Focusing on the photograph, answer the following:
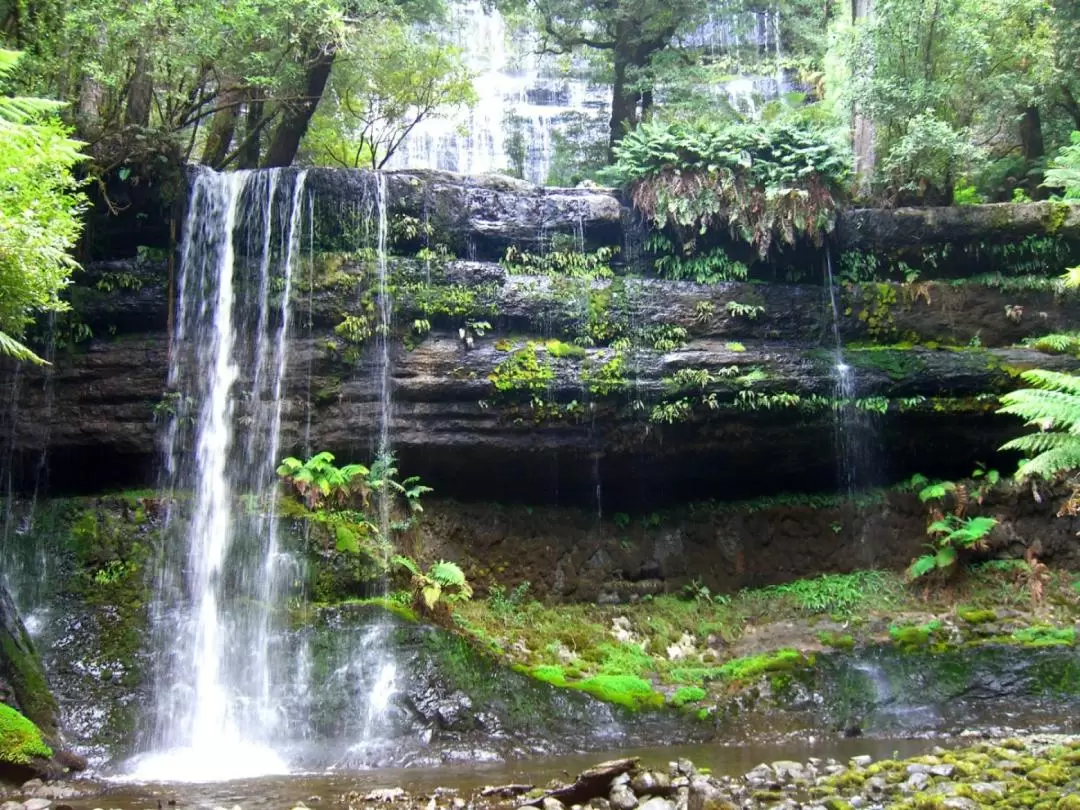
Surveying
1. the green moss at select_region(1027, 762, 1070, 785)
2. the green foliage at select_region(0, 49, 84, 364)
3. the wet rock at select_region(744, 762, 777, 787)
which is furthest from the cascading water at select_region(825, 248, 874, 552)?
the green foliage at select_region(0, 49, 84, 364)

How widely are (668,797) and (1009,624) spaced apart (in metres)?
7.79

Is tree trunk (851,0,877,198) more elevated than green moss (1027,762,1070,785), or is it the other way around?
tree trunk (851,0,877,198)

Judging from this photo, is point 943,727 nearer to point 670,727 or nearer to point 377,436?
point 670,727

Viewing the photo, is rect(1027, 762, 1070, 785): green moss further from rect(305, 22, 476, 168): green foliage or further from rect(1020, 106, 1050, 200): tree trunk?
rect(305, 22, 476, 168): green foliage

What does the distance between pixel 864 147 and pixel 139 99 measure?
1246 cm

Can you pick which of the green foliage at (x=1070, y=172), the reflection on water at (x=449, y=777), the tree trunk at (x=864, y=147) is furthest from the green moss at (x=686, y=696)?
the tree trunk at (x=864, y=147)

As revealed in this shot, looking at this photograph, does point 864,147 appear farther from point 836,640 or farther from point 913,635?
point 836,640

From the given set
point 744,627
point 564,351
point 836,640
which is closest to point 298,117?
point 564,351

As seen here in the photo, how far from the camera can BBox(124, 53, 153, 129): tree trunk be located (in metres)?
12.7

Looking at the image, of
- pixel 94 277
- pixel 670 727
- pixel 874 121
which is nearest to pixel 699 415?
pixel 670 727

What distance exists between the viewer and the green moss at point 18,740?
25.6 ft

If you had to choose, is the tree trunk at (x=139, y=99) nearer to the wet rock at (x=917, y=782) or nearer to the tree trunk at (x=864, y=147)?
the tree trunk at (x=864, y=147)

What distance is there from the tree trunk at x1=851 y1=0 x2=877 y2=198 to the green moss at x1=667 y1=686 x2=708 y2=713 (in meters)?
9.27

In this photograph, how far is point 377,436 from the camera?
1291 centimetres
